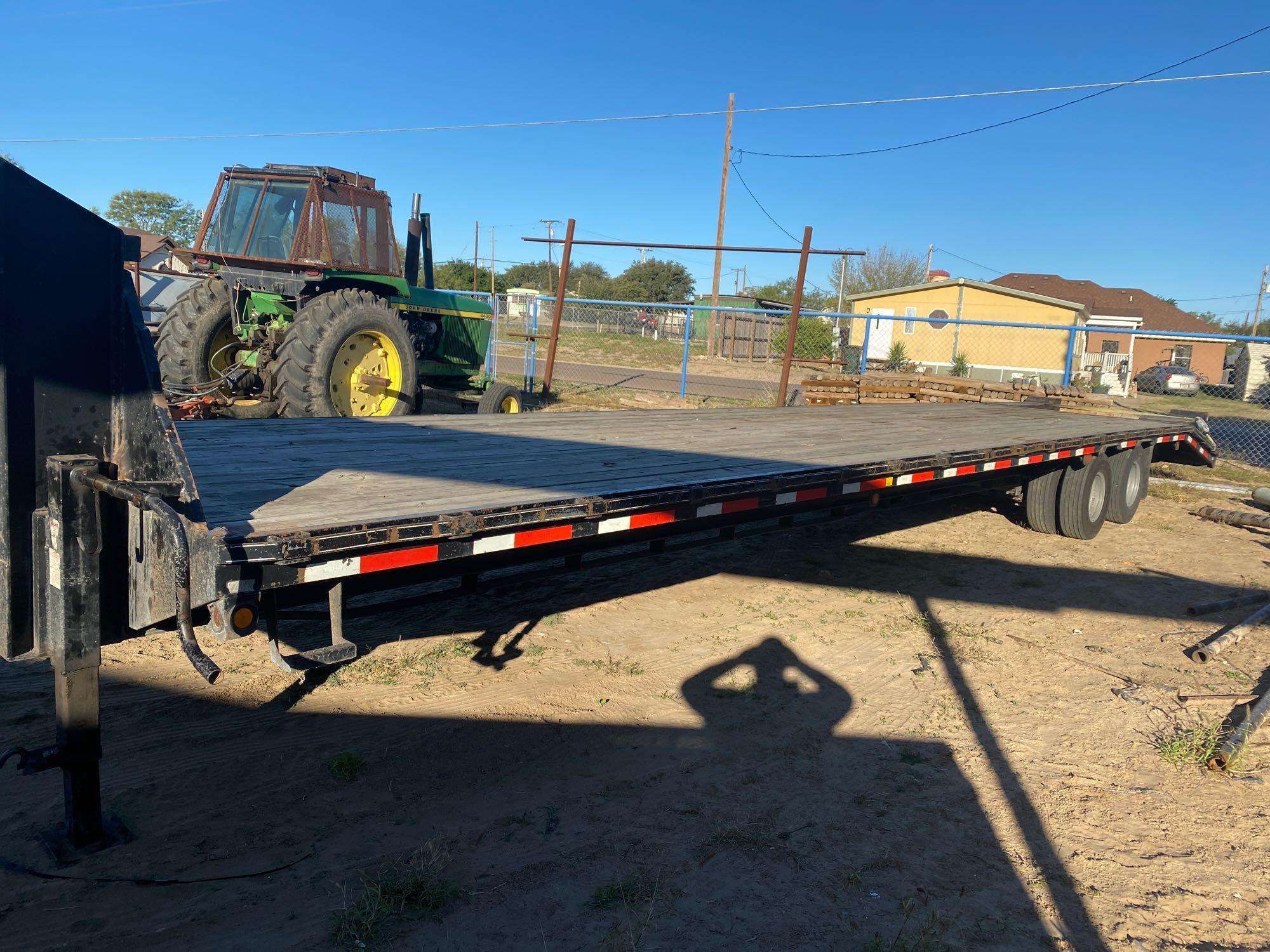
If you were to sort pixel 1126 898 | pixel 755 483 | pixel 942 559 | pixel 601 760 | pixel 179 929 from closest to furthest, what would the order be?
1. pixel 179 929
2. pixel 1126 898
3. pixel 601 760
4. pixel 755 483
5. pixel 942 559

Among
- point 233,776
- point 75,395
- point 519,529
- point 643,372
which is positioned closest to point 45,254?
point 75,395

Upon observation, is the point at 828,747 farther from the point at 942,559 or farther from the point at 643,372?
the point at 643,372

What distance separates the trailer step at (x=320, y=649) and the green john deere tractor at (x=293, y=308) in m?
5.55

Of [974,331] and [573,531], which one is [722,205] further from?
[573,531]

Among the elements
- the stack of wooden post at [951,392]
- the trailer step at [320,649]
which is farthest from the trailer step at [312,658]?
the stack of wooden post at [951,392]

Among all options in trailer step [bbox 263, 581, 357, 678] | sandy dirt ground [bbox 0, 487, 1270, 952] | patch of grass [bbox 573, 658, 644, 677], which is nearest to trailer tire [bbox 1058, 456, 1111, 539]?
sandy dirt ground [bbox 0, 487, 1270, 952]

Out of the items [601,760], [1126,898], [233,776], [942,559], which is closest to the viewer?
[1126,898]

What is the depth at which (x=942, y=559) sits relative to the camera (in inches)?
317

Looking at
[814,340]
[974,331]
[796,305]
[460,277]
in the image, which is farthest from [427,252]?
[460,277]

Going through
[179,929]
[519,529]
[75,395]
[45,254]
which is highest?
[45,254]

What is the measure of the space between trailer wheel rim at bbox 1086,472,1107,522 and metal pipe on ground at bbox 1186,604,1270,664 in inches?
118

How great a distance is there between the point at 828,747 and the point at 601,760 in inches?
43.6

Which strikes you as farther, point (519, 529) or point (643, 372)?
point (643, 372)

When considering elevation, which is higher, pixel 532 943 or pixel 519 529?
pixel 519 529
